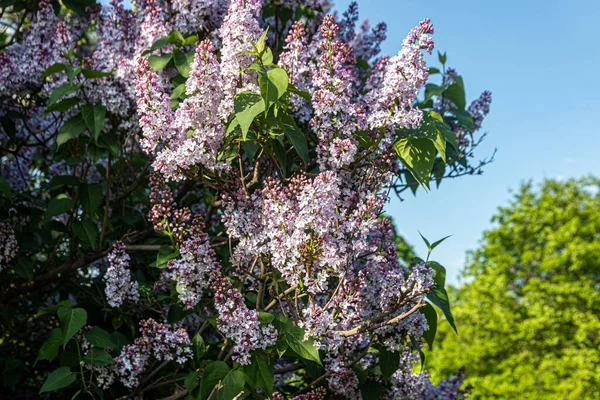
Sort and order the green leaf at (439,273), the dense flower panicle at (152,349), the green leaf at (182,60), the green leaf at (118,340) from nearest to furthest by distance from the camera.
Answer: the green leaf at (439,273) → the dense flower panicle at (152,349) → the green leaf at (182,60) → the green leaf at (118,340)

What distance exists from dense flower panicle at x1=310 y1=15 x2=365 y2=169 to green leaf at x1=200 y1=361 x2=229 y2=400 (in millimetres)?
1003

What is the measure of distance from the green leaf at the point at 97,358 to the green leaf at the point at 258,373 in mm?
909

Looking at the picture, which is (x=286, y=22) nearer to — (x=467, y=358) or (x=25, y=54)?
(x=25, y=54)

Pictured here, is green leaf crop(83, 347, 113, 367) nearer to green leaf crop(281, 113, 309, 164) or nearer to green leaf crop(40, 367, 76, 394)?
green leaf crop(40, 367, 76, 394)

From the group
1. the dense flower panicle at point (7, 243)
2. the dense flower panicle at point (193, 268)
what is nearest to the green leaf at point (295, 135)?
the dense flower panicle at point (193, 268)

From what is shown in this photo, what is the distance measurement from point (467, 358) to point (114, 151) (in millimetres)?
21801

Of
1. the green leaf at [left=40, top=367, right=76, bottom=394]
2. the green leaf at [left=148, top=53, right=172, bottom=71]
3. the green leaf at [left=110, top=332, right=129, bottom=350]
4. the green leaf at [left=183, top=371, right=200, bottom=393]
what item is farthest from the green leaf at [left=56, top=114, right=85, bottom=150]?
the green leaf at [left=183, top=371, right=200, bottom=393]

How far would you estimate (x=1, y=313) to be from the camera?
3928 millimetres

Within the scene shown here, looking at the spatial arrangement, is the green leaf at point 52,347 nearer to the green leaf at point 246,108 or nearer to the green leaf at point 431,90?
the green leaf at point 246,108

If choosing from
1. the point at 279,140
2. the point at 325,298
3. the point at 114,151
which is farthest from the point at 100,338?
the point at 279,140

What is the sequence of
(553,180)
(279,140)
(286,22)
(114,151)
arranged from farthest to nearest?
(553,180)
(286,22)
(114,151)
(279,140)

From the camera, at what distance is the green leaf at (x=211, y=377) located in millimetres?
2494

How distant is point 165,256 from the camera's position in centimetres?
284

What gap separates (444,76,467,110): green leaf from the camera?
3.70 meters
